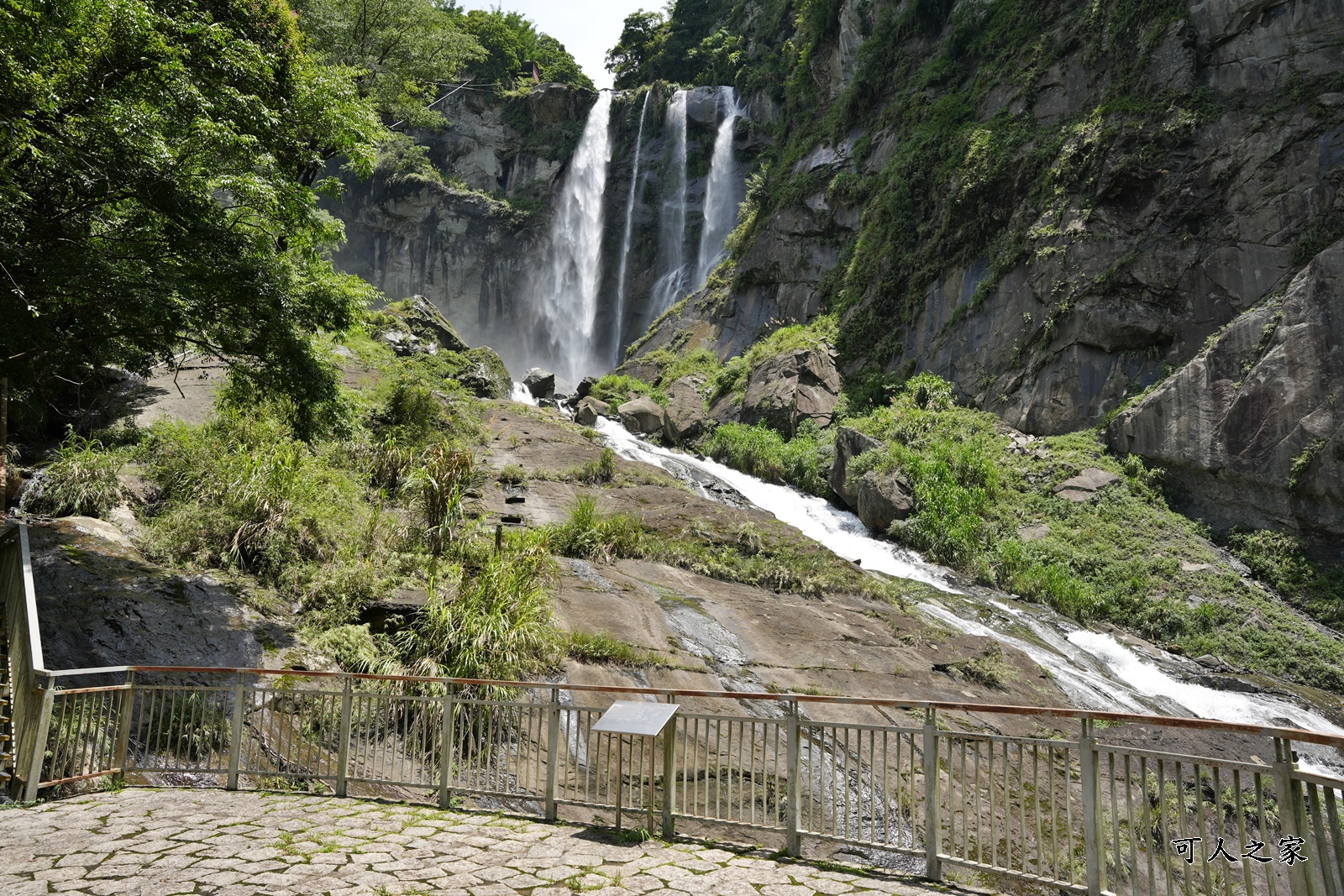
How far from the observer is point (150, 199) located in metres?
8.95

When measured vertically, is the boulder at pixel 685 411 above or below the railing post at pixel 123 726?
above

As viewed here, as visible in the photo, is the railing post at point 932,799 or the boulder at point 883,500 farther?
the boulder at point 883,500

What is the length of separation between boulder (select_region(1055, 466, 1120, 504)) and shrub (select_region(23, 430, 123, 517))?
19801mm

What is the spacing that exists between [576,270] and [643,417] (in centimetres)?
2055

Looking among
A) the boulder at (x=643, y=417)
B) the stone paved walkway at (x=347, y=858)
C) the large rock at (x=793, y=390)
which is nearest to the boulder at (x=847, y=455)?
the large rock at (x=793, y=390)

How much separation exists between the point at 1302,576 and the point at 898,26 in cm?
2604

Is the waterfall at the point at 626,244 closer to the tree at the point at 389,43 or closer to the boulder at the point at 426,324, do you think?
the boulder at the point at 426,324

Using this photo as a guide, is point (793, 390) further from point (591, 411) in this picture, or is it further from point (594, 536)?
point (594, 536)

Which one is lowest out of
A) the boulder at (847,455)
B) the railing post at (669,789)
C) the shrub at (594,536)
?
the railing post at (669,789)

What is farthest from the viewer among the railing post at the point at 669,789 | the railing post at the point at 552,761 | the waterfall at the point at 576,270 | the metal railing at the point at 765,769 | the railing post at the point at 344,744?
the waterfall at the point at 576,270

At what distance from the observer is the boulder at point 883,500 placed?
798 inches

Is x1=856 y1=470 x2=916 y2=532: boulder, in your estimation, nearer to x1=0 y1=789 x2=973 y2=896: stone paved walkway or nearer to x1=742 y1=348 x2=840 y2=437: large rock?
x1=742 y1=348 x2=840 y2=437: large rock

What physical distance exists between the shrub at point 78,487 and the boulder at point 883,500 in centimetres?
1604

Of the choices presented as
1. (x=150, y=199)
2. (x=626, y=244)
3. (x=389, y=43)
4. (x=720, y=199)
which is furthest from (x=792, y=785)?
(x=626, y=244)
